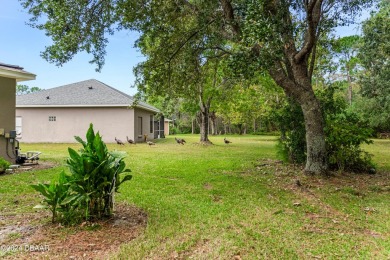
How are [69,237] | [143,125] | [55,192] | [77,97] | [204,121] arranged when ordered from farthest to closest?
1. [143,125]
2. [77,97]
3. [204,121]
4. [55,192]
5. [69,237]

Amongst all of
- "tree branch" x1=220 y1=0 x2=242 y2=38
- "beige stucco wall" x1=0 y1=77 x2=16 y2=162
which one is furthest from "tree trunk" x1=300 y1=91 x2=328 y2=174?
"beige stucco wall" x1=0 y1=77 x2=16 y2=162

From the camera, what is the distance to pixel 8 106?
8.51 metres

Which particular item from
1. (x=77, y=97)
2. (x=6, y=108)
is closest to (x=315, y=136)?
(x=6, y=108)

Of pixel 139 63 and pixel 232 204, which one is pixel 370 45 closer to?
pixel 139 63

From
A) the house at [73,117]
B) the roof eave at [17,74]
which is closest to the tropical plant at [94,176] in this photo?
the roof eave at [17,74]

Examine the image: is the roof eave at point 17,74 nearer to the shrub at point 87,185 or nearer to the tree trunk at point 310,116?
the shrub at point 87,185

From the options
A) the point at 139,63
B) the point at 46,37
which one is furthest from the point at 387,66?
the point at 46,37

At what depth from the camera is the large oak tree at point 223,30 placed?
5.62 m

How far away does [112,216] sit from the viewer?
13.1 ft

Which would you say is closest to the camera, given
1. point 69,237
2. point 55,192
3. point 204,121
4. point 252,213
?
point 69,237

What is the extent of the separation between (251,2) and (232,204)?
12.4 feet

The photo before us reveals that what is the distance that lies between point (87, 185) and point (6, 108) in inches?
257

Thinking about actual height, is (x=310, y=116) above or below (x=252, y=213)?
above

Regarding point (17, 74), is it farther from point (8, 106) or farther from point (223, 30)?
point (223, 30)
